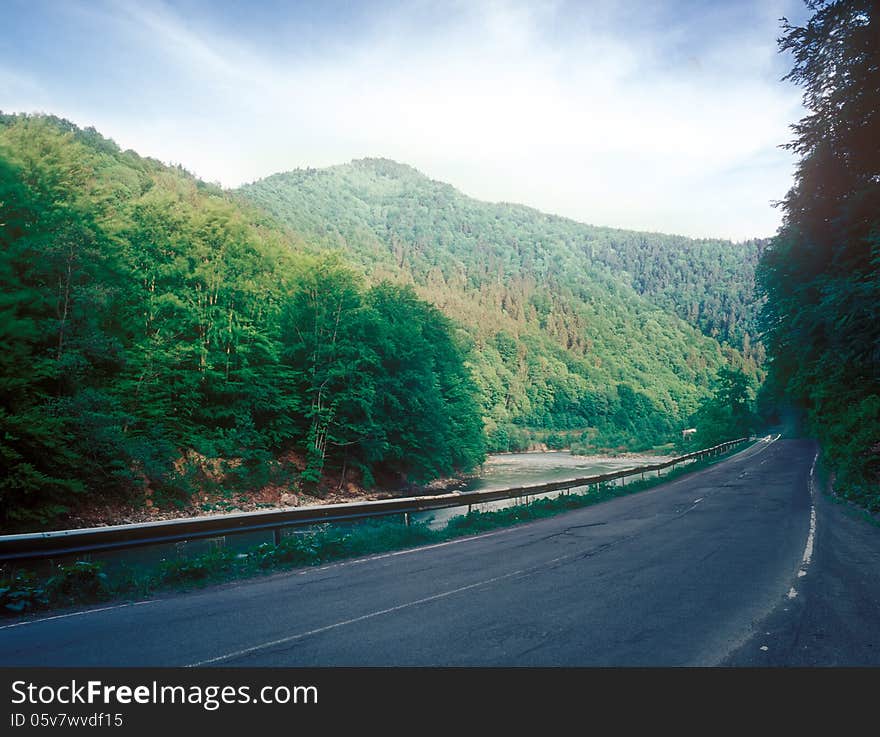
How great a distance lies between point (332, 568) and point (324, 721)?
245 inches

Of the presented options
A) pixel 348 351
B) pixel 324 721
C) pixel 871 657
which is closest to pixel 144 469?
pixel 348 351

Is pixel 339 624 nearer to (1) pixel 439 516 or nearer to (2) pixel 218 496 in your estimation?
(1) pixel 439 516

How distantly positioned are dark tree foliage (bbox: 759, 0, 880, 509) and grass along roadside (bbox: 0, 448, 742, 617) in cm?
1082

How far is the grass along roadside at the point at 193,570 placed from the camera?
23.0 feet

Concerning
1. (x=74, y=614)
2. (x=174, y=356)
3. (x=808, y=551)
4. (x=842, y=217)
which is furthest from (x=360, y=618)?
(x=174, y=356)

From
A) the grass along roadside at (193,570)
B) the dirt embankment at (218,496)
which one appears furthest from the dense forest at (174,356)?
the grass along roadside at (193,570)

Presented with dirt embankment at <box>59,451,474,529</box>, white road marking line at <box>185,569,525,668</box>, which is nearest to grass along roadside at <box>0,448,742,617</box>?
white road marking line at <box>185,569,525,668</box>

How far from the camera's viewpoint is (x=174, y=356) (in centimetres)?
2691

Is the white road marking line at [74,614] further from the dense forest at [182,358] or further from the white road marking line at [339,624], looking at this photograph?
the dense forest at [182,358]

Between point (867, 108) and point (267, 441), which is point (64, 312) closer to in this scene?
point (267, 441)

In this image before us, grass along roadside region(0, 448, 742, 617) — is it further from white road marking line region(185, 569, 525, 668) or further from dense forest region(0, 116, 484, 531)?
dense forest region(0, 116, 484, 531)

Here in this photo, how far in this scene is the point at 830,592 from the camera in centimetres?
757

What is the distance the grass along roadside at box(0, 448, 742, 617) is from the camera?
23.0ft

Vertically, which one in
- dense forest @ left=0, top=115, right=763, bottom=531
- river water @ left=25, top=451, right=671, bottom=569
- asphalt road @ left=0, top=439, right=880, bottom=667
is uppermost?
dense forest @ left=0, top=115, right=763, bottom=531
